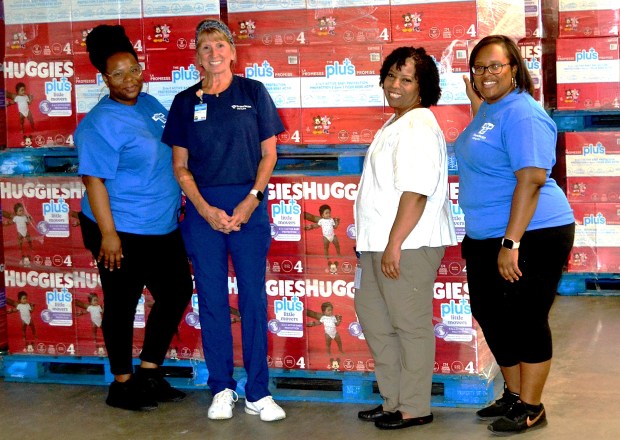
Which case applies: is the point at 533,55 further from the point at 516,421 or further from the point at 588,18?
the point at 516,421

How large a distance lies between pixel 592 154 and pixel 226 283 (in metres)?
3.94

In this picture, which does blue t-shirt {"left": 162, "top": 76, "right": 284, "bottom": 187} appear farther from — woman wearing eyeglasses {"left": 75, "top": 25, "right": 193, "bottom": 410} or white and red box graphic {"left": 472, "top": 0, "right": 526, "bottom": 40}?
white and red box graphic {"left": 472, "top": 0, "right": 526, "bottom": 40}

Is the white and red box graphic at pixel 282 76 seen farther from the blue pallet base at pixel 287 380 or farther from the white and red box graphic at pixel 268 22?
the blue pallet base at pixel 287 380

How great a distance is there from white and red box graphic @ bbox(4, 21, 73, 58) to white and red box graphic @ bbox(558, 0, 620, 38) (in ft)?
13.5

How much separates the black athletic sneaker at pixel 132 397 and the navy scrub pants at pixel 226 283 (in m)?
0.44

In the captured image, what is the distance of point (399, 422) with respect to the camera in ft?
16.7

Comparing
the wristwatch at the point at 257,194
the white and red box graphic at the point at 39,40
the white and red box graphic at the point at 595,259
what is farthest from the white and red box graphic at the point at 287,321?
the white and red box graphic at the point at 595,259

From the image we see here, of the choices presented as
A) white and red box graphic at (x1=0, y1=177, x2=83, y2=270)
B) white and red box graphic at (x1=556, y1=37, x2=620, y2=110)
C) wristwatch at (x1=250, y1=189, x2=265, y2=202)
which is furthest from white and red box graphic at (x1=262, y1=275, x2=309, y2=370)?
white and red box graphic at (x1=556, y1=37, x2=620, y2=110)

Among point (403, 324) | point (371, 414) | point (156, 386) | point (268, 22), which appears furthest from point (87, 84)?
point (371, 414)

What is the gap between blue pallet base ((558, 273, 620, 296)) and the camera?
27.8ft

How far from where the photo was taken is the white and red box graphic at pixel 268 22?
5.56 m

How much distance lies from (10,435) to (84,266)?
44.7 inches

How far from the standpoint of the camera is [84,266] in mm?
6043

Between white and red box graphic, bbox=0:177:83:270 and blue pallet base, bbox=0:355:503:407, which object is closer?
blue pallet base, bbox=0:355:503:407
